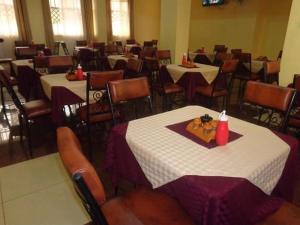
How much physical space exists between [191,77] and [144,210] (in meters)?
2.27

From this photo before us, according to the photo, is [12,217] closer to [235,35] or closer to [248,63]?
[248,63]

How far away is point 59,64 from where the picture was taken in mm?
3201

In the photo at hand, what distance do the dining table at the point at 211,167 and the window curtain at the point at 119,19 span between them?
7.30 m

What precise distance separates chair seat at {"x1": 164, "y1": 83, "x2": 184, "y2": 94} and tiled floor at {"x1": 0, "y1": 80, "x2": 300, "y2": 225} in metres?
1.08

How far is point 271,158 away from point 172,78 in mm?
2480

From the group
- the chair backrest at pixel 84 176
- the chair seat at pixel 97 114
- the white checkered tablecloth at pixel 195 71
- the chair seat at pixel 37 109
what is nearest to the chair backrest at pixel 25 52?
the chair seat at pixel 37 109

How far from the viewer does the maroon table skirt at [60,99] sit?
2.18 metres

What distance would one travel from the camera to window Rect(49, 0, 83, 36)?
22.9 ft

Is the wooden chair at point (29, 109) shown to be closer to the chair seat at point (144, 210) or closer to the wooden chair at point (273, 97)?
the chair seat at point (144, 210)

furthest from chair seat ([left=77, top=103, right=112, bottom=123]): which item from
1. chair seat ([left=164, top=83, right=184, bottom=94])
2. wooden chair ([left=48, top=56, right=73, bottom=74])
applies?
wooden chair ([left=48, top=56, right=73, bottom=74])

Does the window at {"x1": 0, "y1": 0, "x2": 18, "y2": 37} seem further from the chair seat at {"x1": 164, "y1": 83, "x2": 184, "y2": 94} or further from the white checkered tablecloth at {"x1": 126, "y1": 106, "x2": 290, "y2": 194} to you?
the white checkered tablecloth at {"x1": 126, "y1": 106, "x2": 290, "y2": 194}

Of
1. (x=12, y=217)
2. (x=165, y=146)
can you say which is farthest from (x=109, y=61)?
(x=165, y=146)

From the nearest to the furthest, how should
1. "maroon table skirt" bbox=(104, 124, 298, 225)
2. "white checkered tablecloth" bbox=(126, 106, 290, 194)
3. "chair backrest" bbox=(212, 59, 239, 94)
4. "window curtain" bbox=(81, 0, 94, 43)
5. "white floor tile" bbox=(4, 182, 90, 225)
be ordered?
"maroon table skirt" bbox=(104, 124, 298, 225), "white checkered tablecloth" bbox=(126, 106, 290, 194), "white floor tile" bbox=(4, 182, 90, 225), "chair backrest" bbox=(212, 59, 239, 94), "window curtain" bbox=(81, 0, 94, 43)

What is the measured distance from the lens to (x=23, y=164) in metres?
2.16
